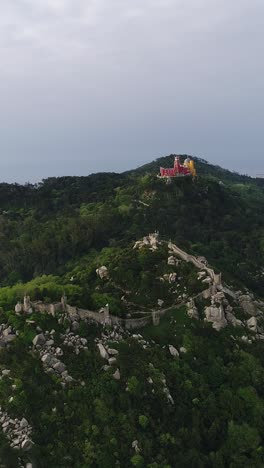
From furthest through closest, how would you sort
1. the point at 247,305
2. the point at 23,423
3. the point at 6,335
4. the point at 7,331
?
the point at 247,305, the point at 7,331, the point at 6,335, the point at 23,423

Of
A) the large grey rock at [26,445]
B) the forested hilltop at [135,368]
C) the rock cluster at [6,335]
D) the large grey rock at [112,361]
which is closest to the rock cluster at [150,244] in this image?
the forested hilltop at [135,368]

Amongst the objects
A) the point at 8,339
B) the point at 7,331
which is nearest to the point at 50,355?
the point at 8,339

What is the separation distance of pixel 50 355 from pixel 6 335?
2010mm

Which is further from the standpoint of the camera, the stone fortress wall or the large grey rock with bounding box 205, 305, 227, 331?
the large grey rock with bounding box 205, 305, 227, 331

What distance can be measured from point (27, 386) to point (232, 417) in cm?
743

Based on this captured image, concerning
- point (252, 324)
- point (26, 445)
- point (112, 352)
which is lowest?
point (26, 445)

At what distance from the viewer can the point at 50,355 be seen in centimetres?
1814

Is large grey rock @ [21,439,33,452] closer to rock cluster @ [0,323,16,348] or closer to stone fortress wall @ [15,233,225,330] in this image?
rock cluster @ [0,323,16,348]

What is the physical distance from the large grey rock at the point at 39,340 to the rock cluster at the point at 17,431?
2972 millimetres

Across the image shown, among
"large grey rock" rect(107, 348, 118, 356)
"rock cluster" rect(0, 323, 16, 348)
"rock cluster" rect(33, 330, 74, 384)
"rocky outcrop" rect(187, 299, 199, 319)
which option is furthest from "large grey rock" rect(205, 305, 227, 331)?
"rock cluster" rect(0, 323, 16, 348)

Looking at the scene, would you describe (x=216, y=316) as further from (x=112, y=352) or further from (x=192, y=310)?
(x=112, y=352)

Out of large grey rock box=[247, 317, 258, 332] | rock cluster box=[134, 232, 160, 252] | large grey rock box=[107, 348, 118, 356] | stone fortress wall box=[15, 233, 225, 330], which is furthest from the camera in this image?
rock cluster box=[134, 232, 160, 252]

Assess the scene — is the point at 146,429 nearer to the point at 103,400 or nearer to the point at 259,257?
the point at 103,400

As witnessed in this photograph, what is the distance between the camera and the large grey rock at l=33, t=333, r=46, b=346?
1858 centimetres
